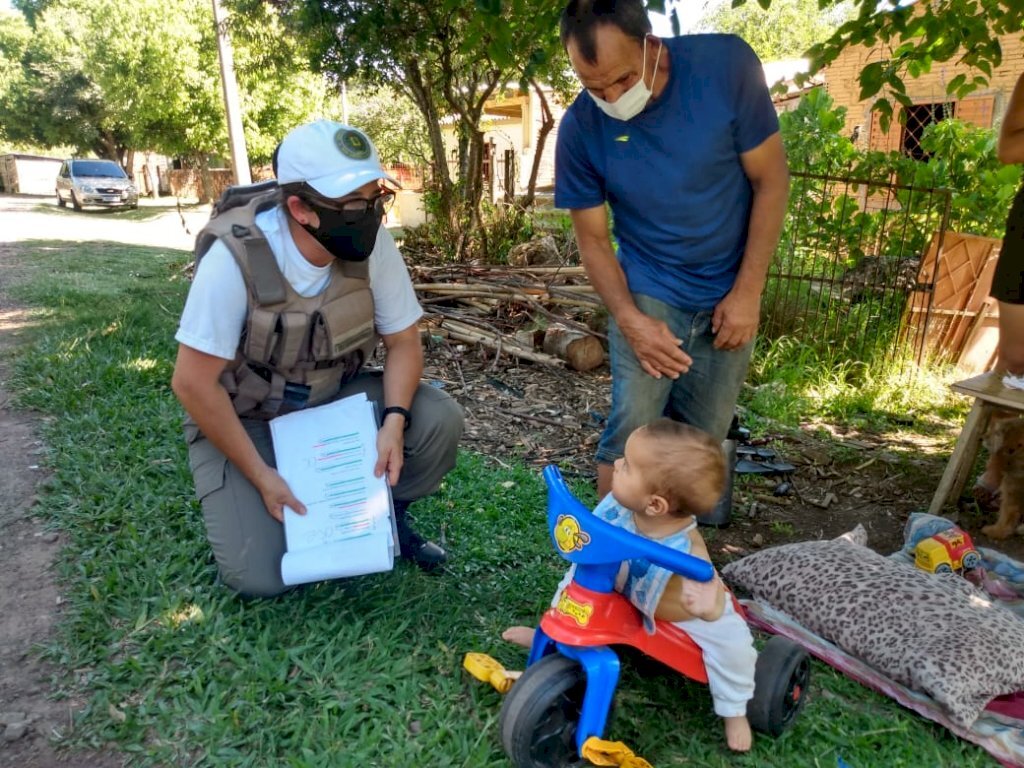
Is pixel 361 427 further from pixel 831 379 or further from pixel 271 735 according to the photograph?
pixel 831 379

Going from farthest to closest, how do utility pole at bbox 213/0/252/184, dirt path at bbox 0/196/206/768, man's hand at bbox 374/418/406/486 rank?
utility pole at bbox 213/0/252/184, man's hand at bbox 374/418/406/486, dirt path at bbox 0/196/206/768

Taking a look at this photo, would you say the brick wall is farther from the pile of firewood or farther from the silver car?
the silver car

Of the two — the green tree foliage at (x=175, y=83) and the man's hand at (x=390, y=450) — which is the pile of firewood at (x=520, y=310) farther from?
the green tree foliage at (x=175, y=83)

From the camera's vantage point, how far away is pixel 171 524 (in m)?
3.21

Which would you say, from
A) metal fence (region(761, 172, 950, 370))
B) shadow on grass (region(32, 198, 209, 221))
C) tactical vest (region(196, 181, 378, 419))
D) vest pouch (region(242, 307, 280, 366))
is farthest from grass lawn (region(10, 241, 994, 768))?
shadow on grass (region(32, 198, 209, 221))

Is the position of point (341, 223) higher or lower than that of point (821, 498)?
higher

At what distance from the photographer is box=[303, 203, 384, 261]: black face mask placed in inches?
98.9

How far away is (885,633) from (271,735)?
2011mm

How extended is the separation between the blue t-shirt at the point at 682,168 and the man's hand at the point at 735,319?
0.06 meters

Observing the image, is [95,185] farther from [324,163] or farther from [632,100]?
[632,100]

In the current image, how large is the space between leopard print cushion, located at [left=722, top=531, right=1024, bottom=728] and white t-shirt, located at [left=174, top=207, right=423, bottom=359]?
174 cm

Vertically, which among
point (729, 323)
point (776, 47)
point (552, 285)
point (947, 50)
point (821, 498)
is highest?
point (776, 47)

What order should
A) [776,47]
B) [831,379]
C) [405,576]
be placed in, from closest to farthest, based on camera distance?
1. [405,576]
2. [831,379]
3. [776,47]

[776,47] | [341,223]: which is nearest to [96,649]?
[341,223]
